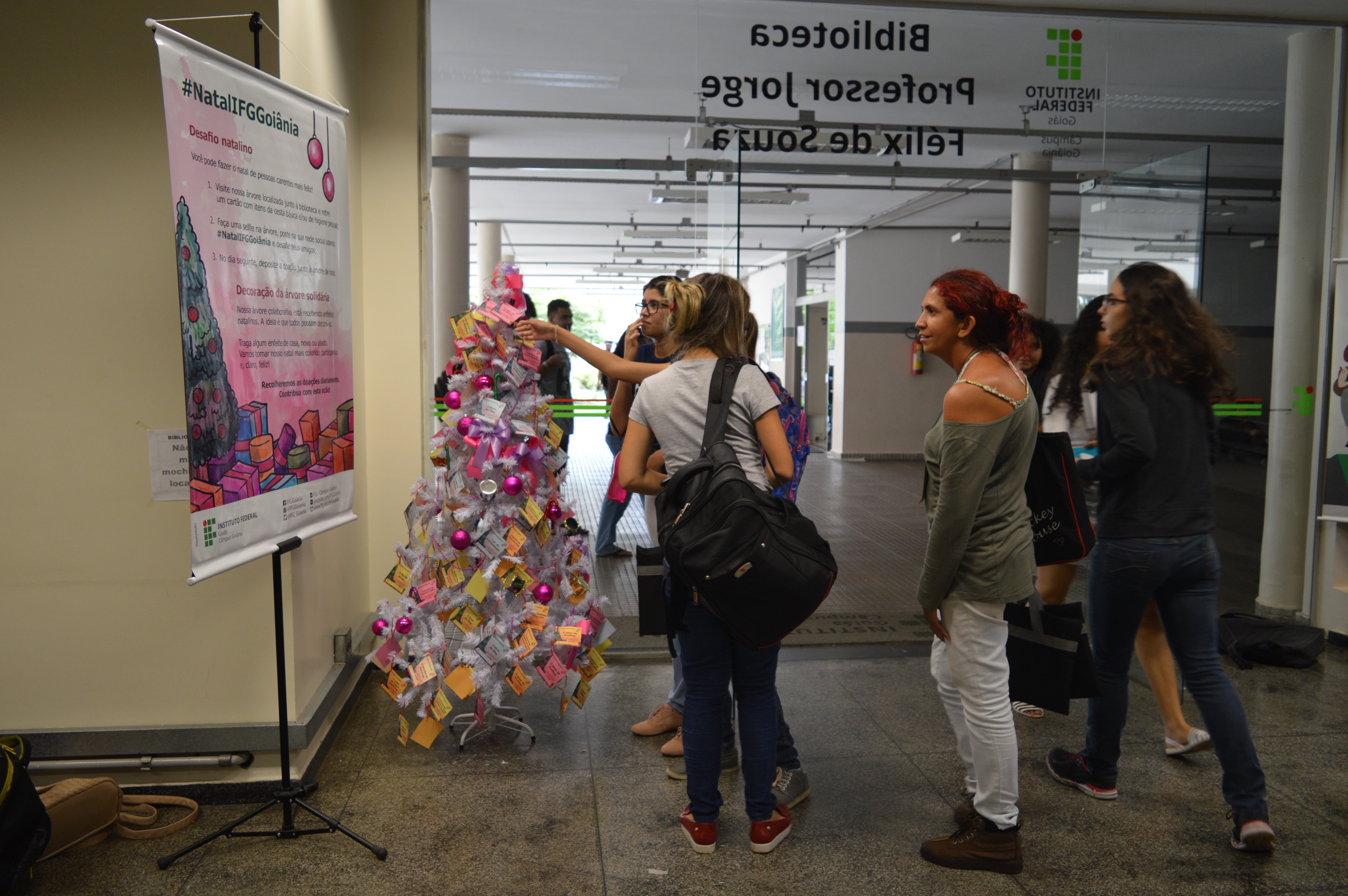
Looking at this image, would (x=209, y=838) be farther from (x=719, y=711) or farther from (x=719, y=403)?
(x=719, y=403)

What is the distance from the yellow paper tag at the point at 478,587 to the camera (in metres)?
3.10

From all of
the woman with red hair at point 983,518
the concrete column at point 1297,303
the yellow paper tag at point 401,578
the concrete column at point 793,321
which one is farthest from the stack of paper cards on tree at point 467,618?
the concrete column at point 793,321

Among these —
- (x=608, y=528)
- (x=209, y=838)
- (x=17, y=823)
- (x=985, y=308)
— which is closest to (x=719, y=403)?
(x=985, y=308)

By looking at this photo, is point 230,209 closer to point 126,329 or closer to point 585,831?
point 126,329

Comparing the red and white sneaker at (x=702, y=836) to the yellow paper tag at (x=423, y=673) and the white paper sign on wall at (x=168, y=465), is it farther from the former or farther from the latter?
the white paper sign on wall at (x=168, y=465)

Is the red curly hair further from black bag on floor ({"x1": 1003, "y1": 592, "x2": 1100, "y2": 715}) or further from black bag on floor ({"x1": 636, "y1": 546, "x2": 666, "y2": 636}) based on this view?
black bag on floor ({"x1": 636, "y1": 546, "x2": 666, "y2": 636})

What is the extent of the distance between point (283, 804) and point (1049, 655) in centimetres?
217

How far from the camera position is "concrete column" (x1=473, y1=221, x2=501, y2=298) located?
14.3 meters

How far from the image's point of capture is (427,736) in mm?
3033

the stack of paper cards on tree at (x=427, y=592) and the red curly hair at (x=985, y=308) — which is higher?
the red curly hair at (x=985, y=308)

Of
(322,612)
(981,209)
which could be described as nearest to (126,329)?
(322,612)

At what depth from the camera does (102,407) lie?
265 centimetres

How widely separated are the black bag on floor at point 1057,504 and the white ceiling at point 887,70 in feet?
7.83

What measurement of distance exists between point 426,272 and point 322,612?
62.3 inches
